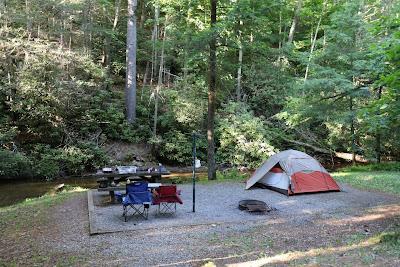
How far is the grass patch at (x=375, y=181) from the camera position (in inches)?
448

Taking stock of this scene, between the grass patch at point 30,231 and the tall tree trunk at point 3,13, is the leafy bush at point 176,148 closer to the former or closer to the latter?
the grass patch at point 30,231

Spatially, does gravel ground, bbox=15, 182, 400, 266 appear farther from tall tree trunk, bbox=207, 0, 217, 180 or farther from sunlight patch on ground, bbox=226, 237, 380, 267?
tall tree trunk, bbox=207, 0, 217, 180

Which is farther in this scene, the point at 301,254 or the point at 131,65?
the point at 131,65

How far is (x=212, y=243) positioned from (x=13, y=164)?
917 centimetres

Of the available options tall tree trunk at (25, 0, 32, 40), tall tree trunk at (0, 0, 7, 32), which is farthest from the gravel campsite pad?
tall tree trunk at (0, 0, 7, 32)

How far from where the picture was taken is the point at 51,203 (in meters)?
9.68

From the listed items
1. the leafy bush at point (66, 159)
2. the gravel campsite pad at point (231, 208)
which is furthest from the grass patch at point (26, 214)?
the leafy bush at point (66, 159)

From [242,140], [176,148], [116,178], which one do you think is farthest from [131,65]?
[116,178]

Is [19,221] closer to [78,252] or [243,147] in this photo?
[78,252]

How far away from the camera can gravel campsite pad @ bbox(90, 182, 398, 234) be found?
7.70 meters

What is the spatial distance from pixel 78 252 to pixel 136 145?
13058 mm

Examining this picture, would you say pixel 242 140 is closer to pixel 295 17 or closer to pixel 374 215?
pixel 374 215

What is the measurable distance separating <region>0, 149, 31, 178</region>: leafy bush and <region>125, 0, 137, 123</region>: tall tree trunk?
5.94 metres

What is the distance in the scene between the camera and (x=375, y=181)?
12.5 metres
